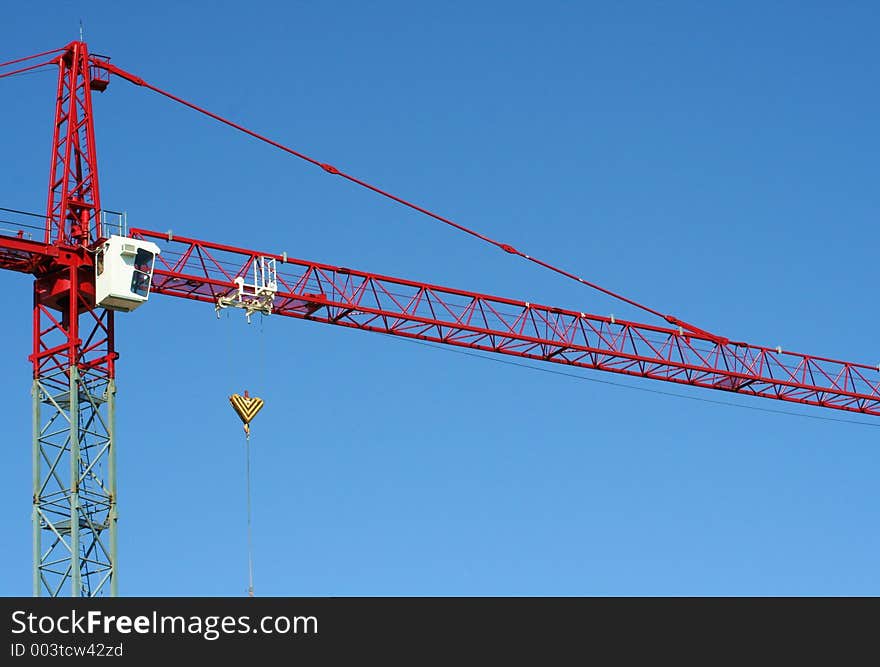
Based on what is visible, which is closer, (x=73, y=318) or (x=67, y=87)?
(x=73, y=318)

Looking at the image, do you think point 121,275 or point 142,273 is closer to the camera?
point 121,275

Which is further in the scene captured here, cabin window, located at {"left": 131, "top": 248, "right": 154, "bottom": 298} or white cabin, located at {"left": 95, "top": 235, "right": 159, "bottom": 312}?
cabin window, located at {"left": 131, "top": 248, "right": 154, "bottom": 298}

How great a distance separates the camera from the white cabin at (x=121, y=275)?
84938mm

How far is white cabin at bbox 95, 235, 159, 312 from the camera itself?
84.9 meters

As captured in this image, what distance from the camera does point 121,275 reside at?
8512 centimetres

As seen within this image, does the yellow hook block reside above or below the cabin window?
below

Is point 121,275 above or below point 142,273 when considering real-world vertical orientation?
below

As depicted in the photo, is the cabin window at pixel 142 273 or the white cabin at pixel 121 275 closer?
the white cabin at pixel 121 275

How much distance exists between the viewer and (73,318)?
278ft

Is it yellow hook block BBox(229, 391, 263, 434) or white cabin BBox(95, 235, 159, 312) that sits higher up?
white cabin BBox(95, 235, 159, 312)

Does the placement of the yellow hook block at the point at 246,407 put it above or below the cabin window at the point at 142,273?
below
